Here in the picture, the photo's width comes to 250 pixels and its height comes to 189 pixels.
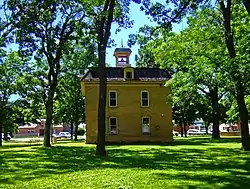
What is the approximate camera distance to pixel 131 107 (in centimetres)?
3591

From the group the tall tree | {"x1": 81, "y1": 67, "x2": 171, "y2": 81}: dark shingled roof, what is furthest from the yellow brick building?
the tall tree

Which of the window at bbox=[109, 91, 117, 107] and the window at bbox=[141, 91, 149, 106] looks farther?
the window at bbox=[141, 91, 149, 106]

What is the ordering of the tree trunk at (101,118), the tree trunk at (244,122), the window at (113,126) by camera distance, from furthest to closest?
the window at (113,126) < the tree trunk at (244,122) < the tree trunk at (101,118)

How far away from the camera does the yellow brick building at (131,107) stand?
35.0 metres

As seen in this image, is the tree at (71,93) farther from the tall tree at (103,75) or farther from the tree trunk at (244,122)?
the tree trunk at (244,122)

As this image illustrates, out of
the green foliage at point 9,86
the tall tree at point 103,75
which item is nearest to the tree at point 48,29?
the tall tree at point 103,75

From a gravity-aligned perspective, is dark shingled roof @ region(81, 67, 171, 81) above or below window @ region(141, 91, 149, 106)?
above

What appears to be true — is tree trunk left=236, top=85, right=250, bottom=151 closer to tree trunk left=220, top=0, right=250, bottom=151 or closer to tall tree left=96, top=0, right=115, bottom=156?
tree trunk left=220, top=0, right=250, bottom=151

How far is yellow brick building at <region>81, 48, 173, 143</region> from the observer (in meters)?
35.0

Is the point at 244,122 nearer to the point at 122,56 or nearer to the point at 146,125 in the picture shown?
the point at 146,125

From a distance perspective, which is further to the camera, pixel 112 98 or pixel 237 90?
pixel 112 98

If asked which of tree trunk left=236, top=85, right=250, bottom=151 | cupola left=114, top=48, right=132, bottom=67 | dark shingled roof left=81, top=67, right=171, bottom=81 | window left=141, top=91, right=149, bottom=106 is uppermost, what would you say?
cupola left=114, top=48, right=132, bottom=67

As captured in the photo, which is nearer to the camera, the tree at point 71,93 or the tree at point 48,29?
the tree at point 48,29

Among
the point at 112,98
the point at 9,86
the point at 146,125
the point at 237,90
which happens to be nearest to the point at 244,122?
the point at 237,90
